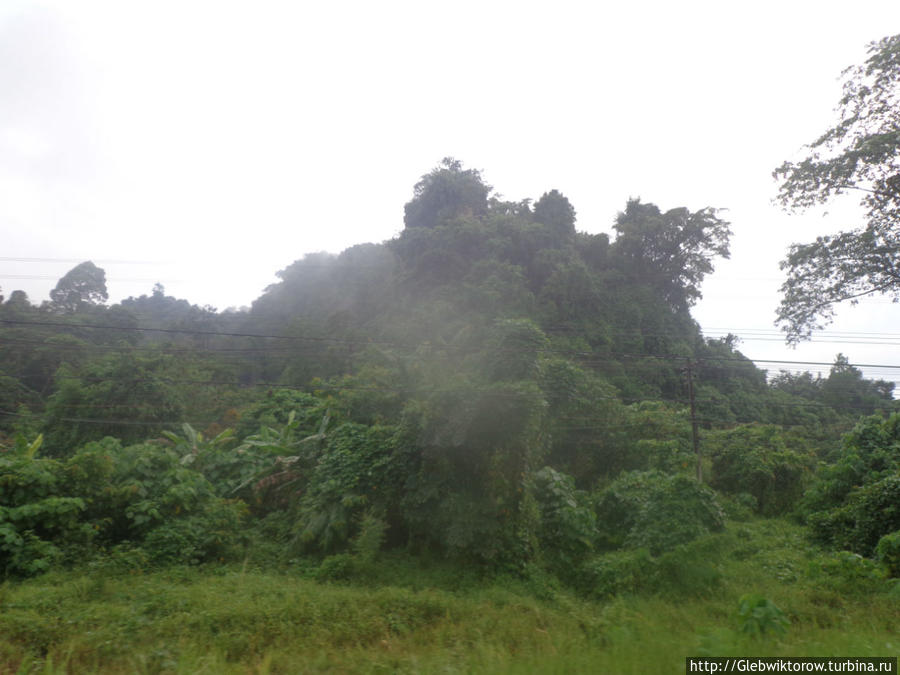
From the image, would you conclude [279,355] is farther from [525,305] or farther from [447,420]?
[447,420]

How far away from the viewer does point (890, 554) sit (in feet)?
27.1

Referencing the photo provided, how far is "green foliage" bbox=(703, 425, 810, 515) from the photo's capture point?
15281 mm

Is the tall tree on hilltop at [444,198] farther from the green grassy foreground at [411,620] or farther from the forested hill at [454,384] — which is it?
the green grassy foreground at [411,620]

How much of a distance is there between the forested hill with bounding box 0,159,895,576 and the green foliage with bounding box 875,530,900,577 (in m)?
2.61

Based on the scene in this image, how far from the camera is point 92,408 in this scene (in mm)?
16781

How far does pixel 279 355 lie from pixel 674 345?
2108cm

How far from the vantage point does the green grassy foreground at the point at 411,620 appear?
15.2 ft

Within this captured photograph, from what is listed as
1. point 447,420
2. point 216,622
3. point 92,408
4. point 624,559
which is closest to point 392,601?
point 216,622

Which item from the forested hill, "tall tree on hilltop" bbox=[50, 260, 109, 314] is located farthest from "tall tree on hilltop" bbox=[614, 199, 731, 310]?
"tall tree on hilltop" bbox=[50, 260, 109, 314]

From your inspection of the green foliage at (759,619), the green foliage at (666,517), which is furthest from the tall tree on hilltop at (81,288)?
the green foliage at (759,619)

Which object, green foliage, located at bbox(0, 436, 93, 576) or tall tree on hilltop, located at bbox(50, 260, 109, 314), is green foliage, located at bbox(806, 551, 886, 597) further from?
tall tree on hilltop, located at bbox(50, 260, 109, 314)

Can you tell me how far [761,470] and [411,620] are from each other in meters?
12.8

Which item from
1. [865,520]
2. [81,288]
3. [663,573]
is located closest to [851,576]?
[663,573]

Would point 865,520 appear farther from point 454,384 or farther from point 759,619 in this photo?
point 454,384
